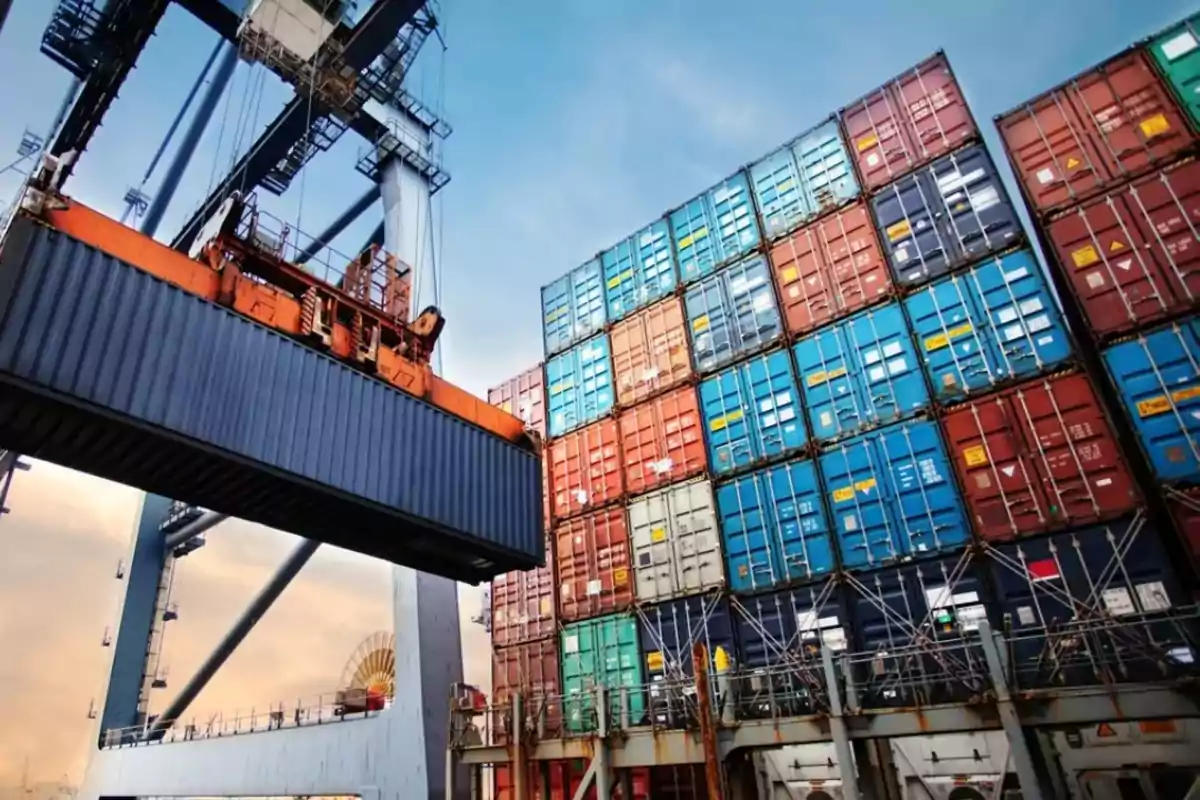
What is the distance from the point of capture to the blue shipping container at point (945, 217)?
36.4 feet

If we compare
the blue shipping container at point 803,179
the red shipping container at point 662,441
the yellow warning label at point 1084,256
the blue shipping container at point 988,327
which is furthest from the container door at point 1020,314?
the red shipping container at point 662,441

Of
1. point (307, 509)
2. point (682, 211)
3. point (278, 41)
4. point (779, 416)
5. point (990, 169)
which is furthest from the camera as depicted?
point (682, 211)

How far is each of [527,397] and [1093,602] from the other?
43.0 ft

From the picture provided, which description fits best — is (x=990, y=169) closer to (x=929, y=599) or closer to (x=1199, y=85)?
(x=1199, y=85)

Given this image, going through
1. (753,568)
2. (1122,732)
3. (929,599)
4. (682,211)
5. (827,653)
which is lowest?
(1122,732)

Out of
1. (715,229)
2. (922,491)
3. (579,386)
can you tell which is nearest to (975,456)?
(922,491)

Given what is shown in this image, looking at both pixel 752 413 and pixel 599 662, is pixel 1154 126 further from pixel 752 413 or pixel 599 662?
pixel 599 662

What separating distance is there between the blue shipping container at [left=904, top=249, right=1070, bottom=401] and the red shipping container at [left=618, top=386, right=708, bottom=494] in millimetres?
4503

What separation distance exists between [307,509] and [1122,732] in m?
11.3

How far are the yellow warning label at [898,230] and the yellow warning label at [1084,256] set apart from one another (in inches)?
102

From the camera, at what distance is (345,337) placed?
381 inches

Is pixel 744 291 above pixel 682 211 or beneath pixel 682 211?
beneath

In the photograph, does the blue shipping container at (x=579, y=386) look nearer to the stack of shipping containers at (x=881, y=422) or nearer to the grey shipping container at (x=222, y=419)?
the stack of shipping containers at (x=881, y=422)

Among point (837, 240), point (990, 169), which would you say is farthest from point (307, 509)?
point (990, 169)
